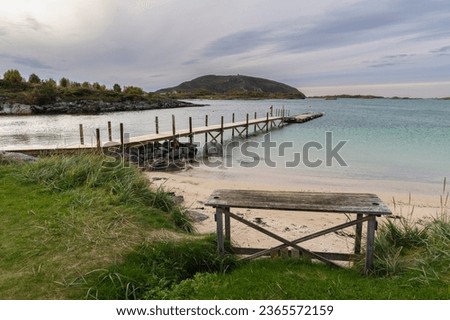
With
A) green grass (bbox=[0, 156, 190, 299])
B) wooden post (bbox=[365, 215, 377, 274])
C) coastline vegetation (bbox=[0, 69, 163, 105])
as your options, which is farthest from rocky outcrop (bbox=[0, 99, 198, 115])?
wooden post (bbox=[365, 215, 377, 274])

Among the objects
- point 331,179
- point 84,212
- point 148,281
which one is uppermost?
point 84,212

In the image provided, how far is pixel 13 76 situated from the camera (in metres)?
59.0

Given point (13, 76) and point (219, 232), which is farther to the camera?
point (13, 76)

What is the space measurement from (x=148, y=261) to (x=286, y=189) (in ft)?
26.3

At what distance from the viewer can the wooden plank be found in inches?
145

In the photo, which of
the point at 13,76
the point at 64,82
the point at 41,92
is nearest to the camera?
the point at 41,92

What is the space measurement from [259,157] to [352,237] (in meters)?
11.4

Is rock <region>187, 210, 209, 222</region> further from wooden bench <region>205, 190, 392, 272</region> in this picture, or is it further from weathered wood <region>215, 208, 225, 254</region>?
weathered wood <region>215, 208, 225, 254</region>

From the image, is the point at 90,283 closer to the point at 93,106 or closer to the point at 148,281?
the point at 148,281

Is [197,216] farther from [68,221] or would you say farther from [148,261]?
[148,261]

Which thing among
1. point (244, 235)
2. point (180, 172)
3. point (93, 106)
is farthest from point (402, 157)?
point (93, 106)

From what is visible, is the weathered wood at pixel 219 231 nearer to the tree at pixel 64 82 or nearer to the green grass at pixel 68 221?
the green grass at pixel 68 221

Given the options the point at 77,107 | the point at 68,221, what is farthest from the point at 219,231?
the point at 77,107

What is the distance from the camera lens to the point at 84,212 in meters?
4.69
